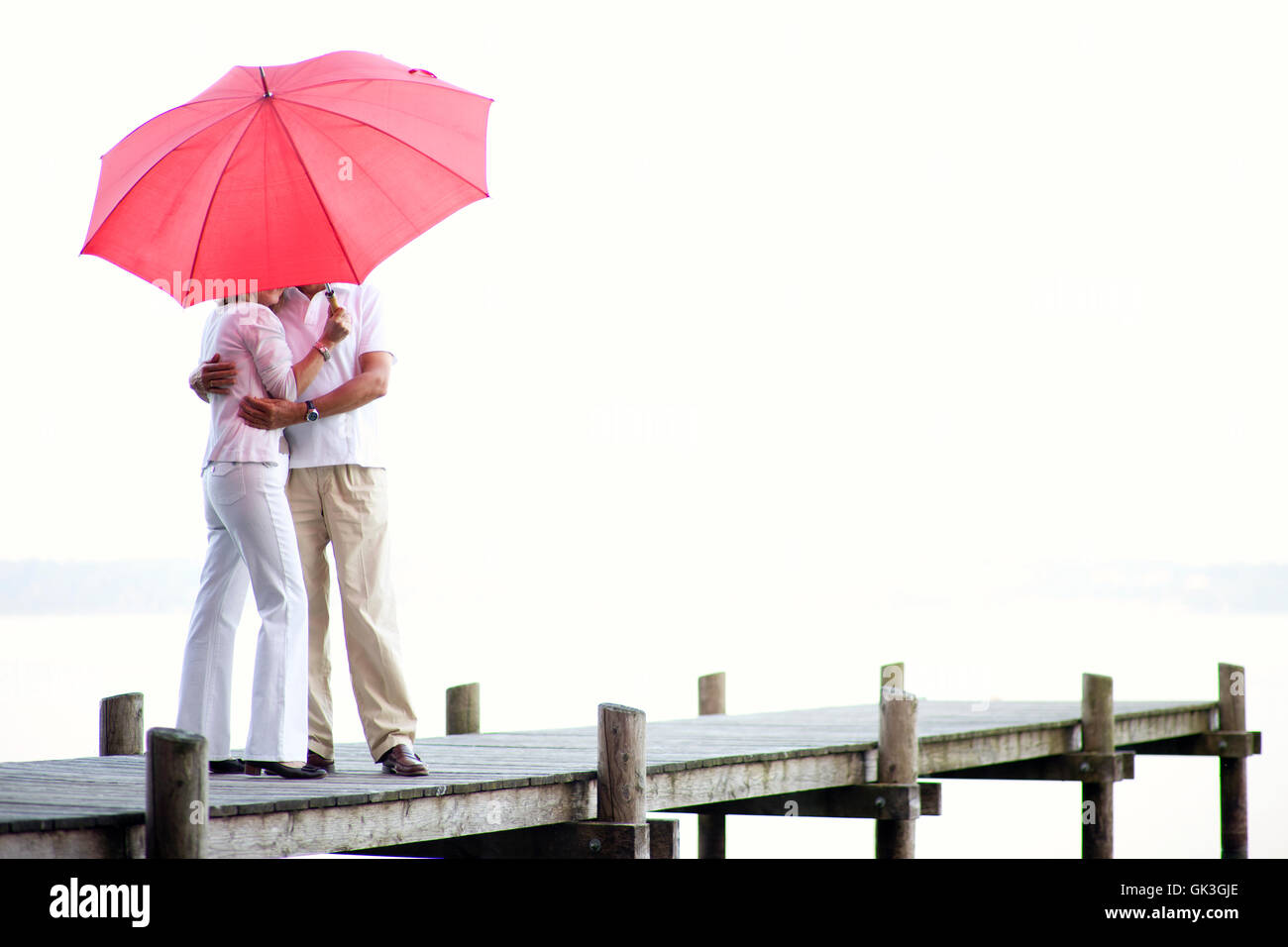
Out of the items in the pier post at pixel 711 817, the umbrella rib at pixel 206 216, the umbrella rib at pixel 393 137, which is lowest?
the pier post at pixel 711 817

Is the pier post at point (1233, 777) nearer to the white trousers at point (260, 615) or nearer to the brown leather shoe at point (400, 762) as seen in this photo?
the brown leather shoe at point (400, 762)

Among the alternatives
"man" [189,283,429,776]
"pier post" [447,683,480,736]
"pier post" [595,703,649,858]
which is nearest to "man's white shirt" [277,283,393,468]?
"man" [189,283,429,776]

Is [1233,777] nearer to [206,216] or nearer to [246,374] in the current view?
[246,374]

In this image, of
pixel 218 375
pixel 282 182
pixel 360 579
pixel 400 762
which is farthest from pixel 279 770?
pixel 282 182

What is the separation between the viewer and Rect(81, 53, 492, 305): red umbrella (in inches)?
233

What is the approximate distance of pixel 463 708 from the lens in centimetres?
995

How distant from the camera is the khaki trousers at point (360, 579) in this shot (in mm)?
6125

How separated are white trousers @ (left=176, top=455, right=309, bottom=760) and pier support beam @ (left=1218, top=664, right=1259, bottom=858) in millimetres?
9591

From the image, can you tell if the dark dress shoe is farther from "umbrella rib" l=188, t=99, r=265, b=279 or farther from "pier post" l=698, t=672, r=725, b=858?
"pier post" l=698, t=672, r=725, b=858

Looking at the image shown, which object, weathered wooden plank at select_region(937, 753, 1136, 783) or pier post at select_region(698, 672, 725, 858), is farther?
pier post at select_region(698, 672, 725, 858)

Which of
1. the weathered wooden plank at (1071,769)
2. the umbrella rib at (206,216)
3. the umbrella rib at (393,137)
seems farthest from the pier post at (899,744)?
the umbrella rib at (206,216)
